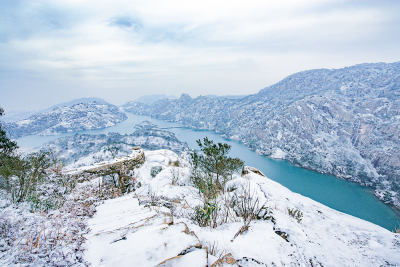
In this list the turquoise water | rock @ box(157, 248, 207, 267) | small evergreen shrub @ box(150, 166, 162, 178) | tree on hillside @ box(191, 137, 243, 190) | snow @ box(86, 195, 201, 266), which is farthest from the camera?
the turquoise water

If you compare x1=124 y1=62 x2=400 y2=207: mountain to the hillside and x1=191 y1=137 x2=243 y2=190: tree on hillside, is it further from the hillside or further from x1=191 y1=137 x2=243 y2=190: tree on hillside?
the hillside

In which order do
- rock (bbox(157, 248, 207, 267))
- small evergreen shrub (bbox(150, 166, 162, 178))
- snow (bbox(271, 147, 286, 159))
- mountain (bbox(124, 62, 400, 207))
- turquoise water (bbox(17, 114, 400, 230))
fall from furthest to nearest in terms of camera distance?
1. snow (bbox(271, 147, 286, 159))
2. mountain (bbox(124, 62, 400, 207))
3. turquoise water (bbox(17, 114, 400, 230))
4. small evergreen shrub (bbox(150, 166, 162, 178))
5. rock (bbox(157, 248, 207, 267))

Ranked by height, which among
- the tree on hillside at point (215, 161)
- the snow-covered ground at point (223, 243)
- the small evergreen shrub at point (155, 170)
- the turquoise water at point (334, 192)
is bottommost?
the turquoise water at point (334, 192)

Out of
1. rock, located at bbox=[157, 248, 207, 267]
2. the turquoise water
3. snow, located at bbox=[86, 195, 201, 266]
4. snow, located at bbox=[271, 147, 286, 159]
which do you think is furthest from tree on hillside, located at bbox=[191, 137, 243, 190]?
snow, located at bbox=[271, 147, 286, 159]

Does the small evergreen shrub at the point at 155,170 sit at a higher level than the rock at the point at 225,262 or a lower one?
lower

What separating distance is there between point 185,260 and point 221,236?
1.39 metres

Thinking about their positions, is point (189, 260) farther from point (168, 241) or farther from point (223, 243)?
point (223, 243)

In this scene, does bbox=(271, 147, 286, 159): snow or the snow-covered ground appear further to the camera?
bbox=(271, 147, 286, 159): snow

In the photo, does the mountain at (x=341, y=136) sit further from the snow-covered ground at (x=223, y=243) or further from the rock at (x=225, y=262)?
the rock at (x=225, y=262)

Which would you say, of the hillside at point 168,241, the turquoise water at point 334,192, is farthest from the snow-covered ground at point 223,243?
the turquoise water at point 334,192

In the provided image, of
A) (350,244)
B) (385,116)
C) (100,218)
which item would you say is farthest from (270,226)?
(385,116)

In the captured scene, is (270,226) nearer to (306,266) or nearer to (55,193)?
(306,266)

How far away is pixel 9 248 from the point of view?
257 cm

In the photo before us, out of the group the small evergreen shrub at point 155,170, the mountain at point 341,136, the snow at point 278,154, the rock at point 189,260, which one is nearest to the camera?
the rock at point 189,260
